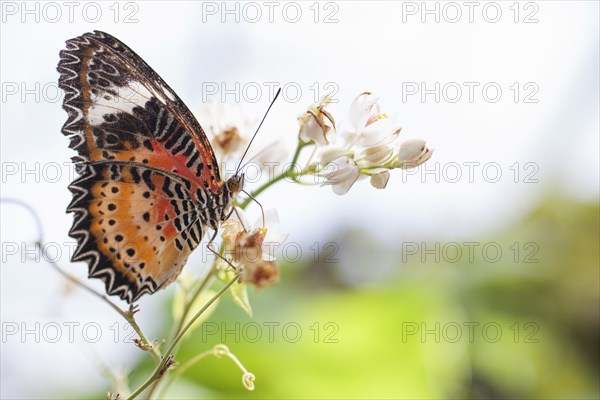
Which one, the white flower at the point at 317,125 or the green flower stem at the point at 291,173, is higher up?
the white flower at the point at 317,125

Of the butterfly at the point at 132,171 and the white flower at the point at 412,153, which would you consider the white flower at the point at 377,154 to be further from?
the butterfly at the point at 132,171

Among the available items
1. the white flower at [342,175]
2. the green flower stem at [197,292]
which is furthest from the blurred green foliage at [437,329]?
the white flower at [342,175]

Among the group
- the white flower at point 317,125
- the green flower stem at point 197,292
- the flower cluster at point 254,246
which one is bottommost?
the green flower stem at point 197,292

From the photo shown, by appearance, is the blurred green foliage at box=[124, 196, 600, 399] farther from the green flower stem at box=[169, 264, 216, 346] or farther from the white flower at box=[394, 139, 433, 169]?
the white flower at box=[394, 139, 433, 169]

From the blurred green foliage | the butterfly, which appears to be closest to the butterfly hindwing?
the butterfly

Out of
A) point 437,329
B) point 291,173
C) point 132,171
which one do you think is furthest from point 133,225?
point 437,329

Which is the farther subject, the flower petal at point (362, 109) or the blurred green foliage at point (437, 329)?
the blurred green foliage at point (437, 329)
